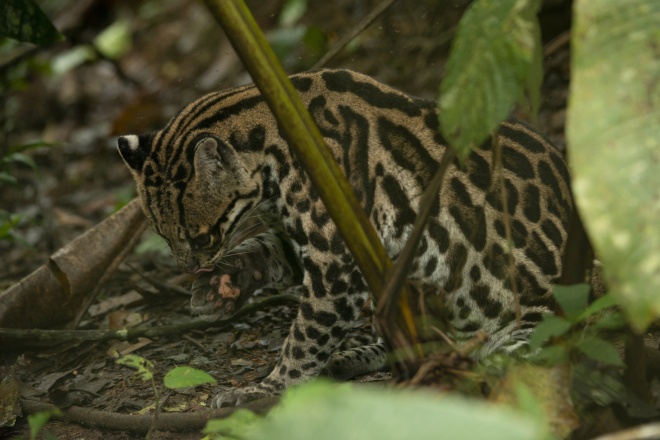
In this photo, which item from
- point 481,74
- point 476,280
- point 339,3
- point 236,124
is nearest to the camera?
point 481,74

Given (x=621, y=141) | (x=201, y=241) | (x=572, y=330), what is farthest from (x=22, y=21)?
(x=621, y=141)

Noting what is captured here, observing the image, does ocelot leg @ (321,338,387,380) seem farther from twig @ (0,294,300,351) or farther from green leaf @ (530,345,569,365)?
→ green leaf @ (530,345,569,365)

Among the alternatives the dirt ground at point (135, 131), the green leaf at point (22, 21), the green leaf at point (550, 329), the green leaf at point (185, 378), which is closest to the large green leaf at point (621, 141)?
the green leaf at point (550, 329)

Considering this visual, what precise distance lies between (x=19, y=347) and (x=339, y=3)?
6520mm

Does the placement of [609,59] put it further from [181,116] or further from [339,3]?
[339,3]

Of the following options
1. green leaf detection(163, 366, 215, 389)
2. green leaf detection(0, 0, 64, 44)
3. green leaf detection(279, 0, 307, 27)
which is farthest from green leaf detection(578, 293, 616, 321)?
green leaf detection(279, 0, 307, 27)

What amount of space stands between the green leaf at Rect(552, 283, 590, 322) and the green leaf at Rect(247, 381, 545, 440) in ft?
3.48

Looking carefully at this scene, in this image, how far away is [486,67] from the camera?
2.53m

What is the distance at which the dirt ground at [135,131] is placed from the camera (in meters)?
5.16

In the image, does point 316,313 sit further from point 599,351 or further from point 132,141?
point 599,351

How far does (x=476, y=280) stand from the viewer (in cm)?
457

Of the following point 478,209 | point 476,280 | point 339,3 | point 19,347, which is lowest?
point 476,280

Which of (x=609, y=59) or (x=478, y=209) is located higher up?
(x=609, y=59)

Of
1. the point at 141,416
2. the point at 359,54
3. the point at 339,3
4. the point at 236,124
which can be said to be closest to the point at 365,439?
the point at 141,416
